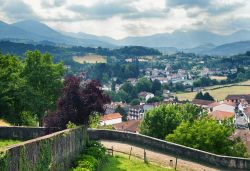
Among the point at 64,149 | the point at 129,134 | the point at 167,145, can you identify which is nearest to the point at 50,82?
the point at 129,134

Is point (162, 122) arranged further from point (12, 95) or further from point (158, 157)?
point (158, 157)

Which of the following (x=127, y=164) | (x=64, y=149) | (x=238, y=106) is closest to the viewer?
(x=64, y=149)

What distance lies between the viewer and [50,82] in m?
40.0

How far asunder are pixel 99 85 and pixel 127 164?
5355 millimetres

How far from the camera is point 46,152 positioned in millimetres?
18406

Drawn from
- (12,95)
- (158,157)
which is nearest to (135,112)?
(12,95)

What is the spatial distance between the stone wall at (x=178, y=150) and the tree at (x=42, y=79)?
9.25 meters

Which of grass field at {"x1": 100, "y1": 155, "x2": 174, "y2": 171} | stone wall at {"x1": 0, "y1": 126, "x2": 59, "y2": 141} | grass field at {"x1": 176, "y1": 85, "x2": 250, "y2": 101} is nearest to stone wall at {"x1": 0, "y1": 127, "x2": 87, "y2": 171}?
grass field at {"x1": 100, "y1": 155, "x2": 174, "y2": 171}

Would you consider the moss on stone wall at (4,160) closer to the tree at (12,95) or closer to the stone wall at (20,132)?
the stone wall at (20,132)

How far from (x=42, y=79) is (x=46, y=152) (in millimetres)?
22135

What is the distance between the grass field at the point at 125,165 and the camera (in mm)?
23750

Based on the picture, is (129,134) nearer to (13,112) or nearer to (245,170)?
(245,170)

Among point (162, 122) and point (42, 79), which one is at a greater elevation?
point (42, 79)

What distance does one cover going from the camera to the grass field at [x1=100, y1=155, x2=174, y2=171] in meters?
23.8
